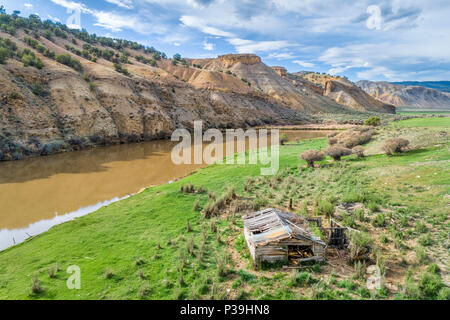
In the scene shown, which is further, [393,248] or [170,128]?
[170,128]

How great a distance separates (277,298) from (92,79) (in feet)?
126

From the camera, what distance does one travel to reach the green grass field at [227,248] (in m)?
6.27

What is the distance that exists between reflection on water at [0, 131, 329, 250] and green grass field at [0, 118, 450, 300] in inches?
95.0

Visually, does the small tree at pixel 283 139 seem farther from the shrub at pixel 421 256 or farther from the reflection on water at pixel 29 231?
the shrub at pixel 421 256

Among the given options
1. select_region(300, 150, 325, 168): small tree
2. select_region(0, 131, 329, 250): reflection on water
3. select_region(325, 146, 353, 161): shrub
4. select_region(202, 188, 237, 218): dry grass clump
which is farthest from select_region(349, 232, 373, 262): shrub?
select_region(0, 131, 329, 250): reflection on water

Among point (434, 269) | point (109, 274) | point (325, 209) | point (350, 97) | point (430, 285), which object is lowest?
point (109, 274)

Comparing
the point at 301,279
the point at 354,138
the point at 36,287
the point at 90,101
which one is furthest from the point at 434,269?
the point at 90,101

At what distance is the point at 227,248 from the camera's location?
336 inches

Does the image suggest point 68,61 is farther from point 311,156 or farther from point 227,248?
point 227,248

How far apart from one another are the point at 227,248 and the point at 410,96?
223224mm

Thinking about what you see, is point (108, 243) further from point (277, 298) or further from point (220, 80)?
point (220, 80)
